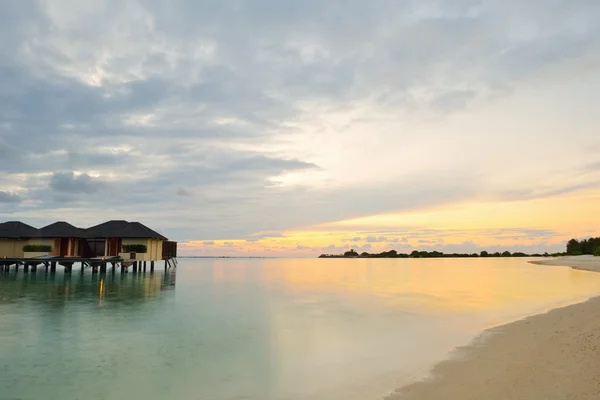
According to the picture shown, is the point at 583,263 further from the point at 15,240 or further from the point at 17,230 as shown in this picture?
the point at 15,240

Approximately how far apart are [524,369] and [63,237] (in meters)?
52.7

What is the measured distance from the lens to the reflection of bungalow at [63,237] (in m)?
50.0

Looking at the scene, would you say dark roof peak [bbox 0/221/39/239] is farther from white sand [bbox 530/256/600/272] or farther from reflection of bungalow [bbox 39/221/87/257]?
white sand [bbox 530/256/600/272]

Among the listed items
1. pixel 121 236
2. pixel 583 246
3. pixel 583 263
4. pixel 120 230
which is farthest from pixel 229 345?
pixel 583 246

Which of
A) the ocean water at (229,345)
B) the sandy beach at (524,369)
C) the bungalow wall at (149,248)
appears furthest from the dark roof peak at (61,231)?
the sandy beach at (524,369)

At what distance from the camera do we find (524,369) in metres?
9.09

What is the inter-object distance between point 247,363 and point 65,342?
6.79 metres

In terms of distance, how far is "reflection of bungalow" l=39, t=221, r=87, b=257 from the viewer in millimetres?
50000

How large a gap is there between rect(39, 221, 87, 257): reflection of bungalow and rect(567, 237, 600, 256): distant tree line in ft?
358

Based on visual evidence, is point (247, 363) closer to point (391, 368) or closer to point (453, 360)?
point (391, 368)

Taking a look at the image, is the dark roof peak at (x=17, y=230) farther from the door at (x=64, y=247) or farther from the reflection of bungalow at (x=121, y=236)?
the reflection of bungalow at (x=121, y=236)

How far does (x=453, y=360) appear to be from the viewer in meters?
10.9

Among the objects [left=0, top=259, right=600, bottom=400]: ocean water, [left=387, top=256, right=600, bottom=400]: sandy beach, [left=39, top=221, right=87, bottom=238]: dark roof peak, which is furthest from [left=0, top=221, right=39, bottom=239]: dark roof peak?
[left=387, top=256, right=600, bottom=400]: sandy beach

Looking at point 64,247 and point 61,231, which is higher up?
point 61,231
